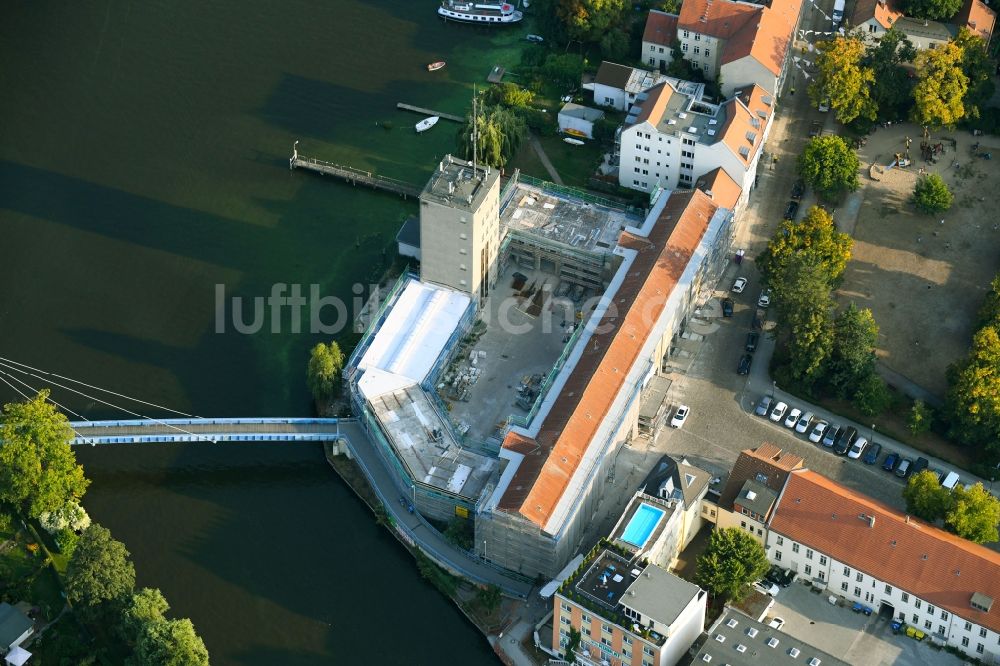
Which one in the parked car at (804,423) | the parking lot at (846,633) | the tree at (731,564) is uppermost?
the parked car at (804,423)

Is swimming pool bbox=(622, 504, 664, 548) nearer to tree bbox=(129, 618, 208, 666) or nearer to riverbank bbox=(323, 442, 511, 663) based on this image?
riverbank bbox=(323, 442, 511, 663)

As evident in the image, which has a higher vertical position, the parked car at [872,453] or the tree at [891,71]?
the tree at [891,71]

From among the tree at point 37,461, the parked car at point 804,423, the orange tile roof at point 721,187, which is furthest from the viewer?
the orange tile roof at point 721,187

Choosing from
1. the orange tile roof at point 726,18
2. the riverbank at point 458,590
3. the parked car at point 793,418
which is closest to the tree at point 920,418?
the parked car at point 793,418

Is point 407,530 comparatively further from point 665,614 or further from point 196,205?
point 196,205

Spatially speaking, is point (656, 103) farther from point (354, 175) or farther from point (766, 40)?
point (354, 175)

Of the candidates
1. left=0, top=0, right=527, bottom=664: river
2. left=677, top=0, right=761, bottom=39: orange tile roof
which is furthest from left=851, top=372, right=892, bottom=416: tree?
left=677, top=0, right=761, bottom=39: orange tile roof

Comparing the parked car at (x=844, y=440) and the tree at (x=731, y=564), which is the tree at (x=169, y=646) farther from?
the parked car at (x=844, y=440)

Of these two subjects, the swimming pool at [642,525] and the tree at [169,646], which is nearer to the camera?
the tree at [169,646]
